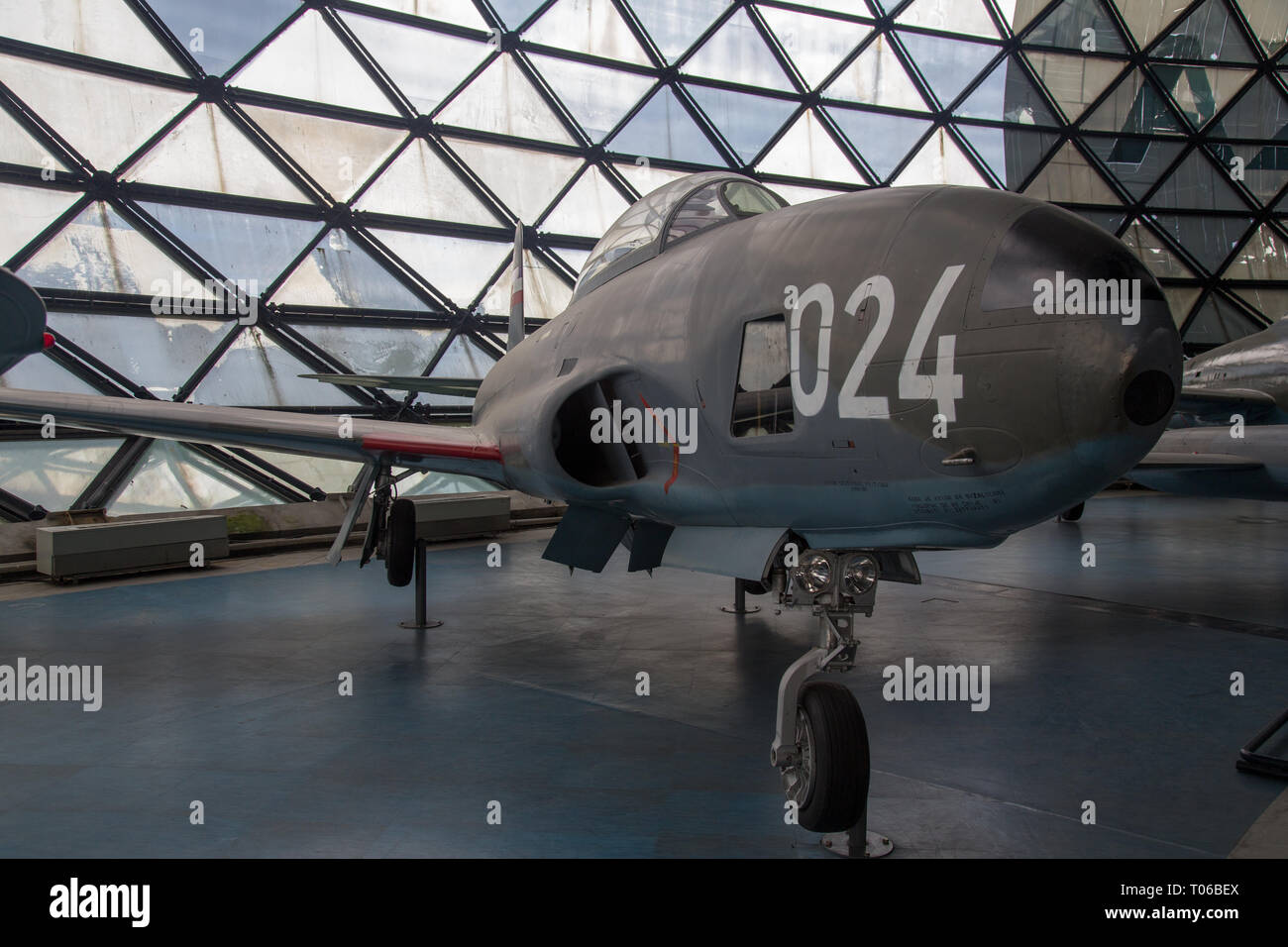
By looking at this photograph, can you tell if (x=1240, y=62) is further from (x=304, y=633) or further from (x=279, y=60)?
(x=304, y=633)

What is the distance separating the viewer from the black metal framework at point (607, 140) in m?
14.2

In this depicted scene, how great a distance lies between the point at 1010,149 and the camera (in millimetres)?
26875

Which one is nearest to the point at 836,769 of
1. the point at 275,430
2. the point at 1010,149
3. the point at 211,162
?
the point at 275,430

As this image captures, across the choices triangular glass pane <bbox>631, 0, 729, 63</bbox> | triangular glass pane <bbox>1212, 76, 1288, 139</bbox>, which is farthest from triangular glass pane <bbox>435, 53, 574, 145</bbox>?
triangular glass pane <bbox>1212, 76, 1288, 139</bbox>

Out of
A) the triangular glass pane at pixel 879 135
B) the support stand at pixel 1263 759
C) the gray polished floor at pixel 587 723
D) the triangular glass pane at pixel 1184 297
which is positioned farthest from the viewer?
the triangular glass pane at pixel 1184 297

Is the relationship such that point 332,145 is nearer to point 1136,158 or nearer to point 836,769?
point 836,769

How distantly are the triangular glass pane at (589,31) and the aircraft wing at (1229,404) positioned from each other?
1392 cm

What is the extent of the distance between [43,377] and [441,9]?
10418 millimetres

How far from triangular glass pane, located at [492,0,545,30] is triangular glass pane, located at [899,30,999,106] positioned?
455 inches

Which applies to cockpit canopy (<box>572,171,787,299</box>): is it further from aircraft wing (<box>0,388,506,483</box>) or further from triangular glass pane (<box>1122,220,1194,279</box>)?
triangular glass pane (<box>1122,220,1194,279</box>)

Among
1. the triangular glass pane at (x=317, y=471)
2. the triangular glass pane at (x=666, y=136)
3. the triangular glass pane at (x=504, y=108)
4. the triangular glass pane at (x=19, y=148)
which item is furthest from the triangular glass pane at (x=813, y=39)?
the triangular glass pane at (x=19, y=148)

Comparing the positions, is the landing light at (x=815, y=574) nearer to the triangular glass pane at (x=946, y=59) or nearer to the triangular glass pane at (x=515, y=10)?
the triangular glass pane at (x=515, y=10)

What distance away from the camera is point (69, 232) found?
44.2 feet

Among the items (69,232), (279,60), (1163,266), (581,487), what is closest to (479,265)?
(279,60)
